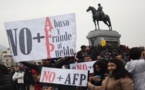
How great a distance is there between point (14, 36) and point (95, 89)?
210 cm

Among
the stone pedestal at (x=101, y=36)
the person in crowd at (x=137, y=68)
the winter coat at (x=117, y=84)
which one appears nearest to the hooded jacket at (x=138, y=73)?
the person in crowd at (x=137, y=68)

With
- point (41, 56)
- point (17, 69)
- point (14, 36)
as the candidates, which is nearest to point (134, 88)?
point (41, 56)

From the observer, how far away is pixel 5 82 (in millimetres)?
5305

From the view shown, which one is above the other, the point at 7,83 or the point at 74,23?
the point at 74,23

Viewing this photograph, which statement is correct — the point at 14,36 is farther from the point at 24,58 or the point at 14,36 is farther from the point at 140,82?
the point at 140,82

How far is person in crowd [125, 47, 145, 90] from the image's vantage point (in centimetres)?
520

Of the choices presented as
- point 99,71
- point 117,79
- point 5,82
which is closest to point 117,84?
point 117,79

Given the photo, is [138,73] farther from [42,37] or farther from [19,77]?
[19,77]

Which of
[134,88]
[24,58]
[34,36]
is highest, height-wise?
[34,36]

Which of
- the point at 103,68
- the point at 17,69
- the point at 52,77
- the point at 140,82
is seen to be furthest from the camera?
the point at 17,69

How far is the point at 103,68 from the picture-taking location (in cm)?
560

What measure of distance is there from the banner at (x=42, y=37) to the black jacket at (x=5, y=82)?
1227mm

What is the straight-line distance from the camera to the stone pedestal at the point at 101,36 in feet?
101

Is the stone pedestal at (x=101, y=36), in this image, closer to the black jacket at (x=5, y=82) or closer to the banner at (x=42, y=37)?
the banner at (x=42, y=37)
